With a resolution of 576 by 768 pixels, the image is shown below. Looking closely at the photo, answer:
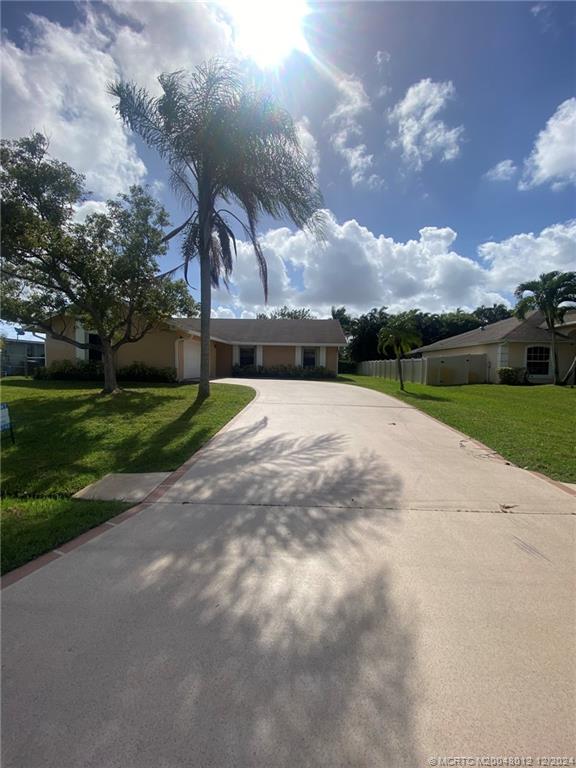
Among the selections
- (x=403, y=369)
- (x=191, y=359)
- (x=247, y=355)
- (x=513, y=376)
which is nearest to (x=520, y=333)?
(x=513, y=376)

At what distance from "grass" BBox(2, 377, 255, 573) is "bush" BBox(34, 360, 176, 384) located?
677cm

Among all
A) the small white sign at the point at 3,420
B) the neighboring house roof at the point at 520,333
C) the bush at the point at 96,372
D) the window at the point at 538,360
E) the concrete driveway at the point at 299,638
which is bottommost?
the concrete driveway at the point at 299,638

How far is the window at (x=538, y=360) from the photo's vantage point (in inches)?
909

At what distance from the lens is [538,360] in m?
23.2

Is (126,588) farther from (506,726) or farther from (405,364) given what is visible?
(405,364)

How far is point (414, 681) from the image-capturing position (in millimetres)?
1973

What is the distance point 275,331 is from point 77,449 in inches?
962

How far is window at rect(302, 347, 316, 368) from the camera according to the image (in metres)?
29.0

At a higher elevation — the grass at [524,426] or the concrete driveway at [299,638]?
the grass at [524,426]

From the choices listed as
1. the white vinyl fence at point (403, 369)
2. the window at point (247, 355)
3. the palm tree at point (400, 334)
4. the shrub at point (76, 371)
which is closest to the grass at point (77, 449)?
the shrub at point (76, 371)

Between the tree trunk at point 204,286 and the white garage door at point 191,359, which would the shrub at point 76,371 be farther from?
the tree trunk at point 204,286

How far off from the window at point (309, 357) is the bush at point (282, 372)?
1.18 metres

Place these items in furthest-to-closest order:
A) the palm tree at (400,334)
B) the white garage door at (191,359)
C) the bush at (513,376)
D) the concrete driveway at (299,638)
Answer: the bush at (513,376), the white garage door at (191,359), the palm tree at (400,334), the concrete driveway at (299,638)

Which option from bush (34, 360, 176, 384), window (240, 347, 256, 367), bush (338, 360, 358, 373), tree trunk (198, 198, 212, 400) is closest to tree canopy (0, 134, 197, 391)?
tree trunk (198, 198, 212, 400)
